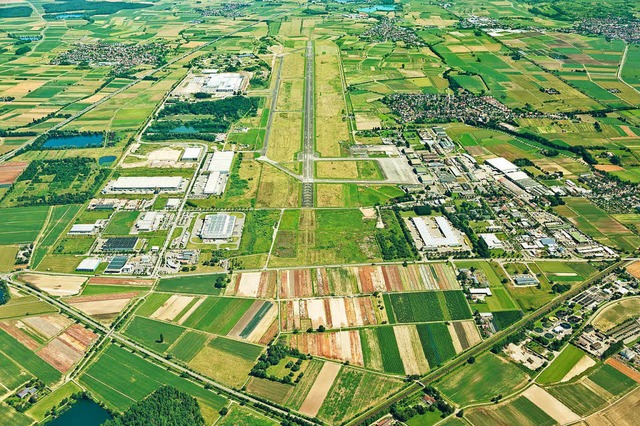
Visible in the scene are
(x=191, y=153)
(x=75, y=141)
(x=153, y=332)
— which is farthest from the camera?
(x=75, y=141)

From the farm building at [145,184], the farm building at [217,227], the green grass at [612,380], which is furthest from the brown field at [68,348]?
the green grass at [612,380]

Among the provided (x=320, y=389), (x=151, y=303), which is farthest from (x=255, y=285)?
(x=320, y=389)

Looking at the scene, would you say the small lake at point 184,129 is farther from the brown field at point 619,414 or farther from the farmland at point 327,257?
the brown field at point 619,414


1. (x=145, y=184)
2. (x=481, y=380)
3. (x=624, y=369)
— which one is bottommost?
(x=481, y=380)

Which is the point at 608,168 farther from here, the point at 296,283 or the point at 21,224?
the point at 21,224

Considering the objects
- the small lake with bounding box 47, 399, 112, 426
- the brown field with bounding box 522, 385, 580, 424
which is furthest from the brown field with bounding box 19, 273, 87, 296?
the brown field with bounding box 522, 385, 580, 424

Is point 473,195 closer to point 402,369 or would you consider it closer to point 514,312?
Answer: point 514,312
